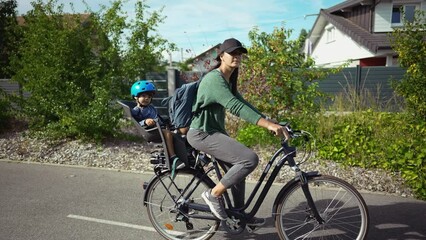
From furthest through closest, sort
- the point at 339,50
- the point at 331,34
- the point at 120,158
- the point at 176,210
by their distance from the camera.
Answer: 1. the point at 331,34
2. the point at 339,50
3. the point at 120,158
4. the point at 176,210

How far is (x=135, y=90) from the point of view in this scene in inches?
175

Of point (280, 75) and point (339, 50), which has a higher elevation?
point (339, 50)

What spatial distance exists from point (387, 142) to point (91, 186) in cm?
501

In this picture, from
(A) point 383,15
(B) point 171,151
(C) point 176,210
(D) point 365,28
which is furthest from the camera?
(D) point 365,28

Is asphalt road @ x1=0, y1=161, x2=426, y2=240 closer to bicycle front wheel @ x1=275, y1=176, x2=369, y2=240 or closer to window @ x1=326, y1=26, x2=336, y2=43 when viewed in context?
bicycle front wheel @ x1=275, y1=176, x2=369, y2=240

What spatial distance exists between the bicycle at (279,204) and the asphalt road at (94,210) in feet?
0.85

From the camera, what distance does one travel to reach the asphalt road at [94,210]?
3.44m

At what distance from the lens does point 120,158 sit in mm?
6430

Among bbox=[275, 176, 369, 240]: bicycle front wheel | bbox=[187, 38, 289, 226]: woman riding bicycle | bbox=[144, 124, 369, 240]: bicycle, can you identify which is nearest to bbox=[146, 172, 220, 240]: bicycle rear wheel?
bbox=[144, 124, 369, 240]: bicycle

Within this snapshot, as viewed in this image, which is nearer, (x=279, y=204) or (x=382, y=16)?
(x=279, y=204)

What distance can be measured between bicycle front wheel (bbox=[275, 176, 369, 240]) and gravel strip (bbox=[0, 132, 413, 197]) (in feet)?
5.60

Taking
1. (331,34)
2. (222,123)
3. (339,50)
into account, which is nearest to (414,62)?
(222,123)

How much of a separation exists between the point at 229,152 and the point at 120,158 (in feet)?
13.8

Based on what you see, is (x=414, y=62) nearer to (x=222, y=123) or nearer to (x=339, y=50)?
(x=222, y=123)
